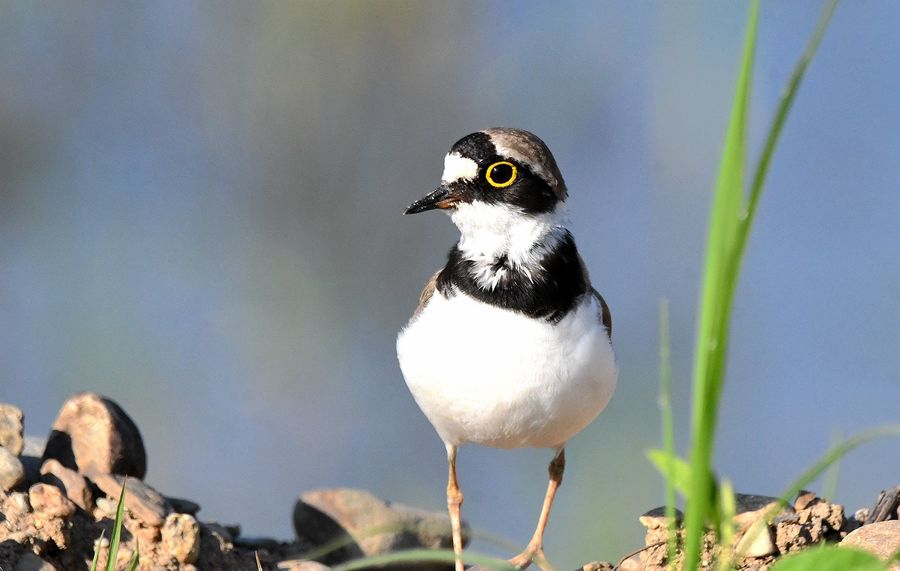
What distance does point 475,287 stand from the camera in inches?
151

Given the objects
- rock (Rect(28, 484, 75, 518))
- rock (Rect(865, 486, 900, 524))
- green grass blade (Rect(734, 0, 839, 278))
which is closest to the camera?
green grass blade (Rect(734, 0, 839, 278))

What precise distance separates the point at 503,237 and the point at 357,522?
5.17 ft

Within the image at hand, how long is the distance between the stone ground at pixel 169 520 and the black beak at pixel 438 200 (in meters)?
1.10

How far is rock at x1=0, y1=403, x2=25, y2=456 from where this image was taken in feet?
14.1

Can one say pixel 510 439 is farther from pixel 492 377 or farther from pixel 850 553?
pixel 850 553

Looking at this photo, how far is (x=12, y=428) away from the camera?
14.1 ft

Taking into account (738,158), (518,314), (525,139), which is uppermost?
(525,139)

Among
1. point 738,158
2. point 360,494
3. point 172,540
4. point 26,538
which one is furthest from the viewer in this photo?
point 360,494

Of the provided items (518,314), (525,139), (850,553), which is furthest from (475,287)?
(850,553)

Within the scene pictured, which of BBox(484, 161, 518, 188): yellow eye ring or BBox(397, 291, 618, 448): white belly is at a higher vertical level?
BBox(484, 161, 518, 188): yellow eye ring

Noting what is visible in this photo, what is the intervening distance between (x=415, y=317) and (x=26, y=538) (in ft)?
5.10

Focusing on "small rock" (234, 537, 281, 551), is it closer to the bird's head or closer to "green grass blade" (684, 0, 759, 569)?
the bird's head

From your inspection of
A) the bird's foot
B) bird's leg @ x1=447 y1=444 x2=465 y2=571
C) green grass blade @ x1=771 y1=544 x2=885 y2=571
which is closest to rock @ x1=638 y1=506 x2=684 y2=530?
the bird's foot

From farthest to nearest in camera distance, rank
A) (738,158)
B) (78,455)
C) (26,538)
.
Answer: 1. (78,455)
2. (26,538)
3. (738,158)
